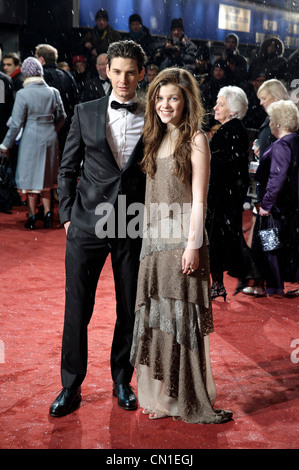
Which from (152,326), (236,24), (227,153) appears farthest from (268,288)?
(236,24)

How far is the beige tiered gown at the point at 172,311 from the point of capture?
2994 mm

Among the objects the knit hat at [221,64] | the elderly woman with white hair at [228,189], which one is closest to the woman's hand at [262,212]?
the elderly woman with white hair at [228,189]

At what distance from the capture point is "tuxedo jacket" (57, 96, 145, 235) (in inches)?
117

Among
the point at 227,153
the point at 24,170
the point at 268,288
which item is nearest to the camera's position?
the point at 227,153

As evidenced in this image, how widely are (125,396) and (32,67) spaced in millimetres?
→ 4667

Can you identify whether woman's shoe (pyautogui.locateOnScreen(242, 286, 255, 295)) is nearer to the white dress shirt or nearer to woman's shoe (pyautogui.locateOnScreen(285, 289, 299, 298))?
woman's shoe (pyautogui.locateOnScreen(285, 289, 299, 298))

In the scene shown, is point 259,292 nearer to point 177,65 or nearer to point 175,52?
point 177,65

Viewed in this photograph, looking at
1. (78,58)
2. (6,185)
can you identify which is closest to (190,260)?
(6,185)

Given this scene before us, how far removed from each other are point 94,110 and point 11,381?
155 cm

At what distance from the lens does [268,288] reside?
542 centimetres

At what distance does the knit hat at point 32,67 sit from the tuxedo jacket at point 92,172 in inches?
162

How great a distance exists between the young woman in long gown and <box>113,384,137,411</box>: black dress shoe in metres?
0.08

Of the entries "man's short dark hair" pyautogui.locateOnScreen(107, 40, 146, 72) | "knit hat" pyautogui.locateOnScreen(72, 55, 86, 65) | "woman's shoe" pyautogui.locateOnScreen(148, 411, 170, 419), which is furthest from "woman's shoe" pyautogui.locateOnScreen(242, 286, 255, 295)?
"knit hat" pyautogui.locateOnScreen(72, 55, 86, 65)

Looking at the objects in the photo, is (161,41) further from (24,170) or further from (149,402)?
(149,402)
